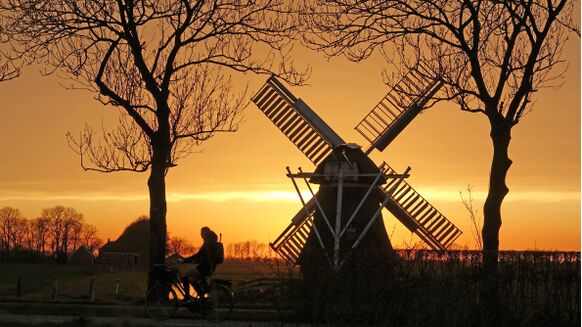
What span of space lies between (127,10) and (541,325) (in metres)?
15.3

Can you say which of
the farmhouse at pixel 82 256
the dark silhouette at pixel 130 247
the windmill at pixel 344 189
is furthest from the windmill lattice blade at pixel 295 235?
the farmhouse at pixel 82 256

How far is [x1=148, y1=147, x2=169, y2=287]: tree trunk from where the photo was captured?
29.0 meters

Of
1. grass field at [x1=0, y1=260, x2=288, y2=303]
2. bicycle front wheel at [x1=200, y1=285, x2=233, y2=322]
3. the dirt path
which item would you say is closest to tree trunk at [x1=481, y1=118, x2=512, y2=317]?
the dirt path

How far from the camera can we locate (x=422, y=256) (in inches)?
803

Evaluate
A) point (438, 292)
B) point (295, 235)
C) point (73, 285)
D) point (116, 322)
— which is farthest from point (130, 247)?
point (438, 292)

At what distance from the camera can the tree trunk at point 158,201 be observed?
2898cm

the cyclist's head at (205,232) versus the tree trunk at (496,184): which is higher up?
the tree trunk at (496,184)

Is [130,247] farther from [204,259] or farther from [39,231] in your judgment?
[204,259]

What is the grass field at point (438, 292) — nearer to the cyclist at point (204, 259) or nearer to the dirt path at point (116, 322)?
the cyclist at point (204, 259)

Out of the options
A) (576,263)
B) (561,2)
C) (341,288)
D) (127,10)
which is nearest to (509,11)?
(561,2)

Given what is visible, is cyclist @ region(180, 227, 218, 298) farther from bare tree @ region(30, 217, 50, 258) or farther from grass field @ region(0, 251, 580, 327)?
bare tree @ region(30, 217, 50, 258)

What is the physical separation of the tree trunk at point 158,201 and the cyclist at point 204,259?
7.70m

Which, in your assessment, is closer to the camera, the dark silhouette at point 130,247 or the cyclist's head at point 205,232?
the cyclist's head at point 205,232

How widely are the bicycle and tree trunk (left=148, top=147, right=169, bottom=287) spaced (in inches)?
260
